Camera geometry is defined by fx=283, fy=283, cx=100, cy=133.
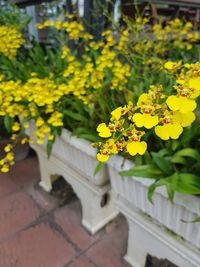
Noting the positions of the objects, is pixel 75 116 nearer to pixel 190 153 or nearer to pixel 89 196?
pixel 89 196

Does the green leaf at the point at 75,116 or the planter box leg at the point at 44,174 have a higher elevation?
the green leaf at the point at 75,116

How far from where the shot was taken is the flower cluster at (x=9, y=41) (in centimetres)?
147

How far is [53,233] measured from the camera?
1436mm

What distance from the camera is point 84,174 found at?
1320 millimetres

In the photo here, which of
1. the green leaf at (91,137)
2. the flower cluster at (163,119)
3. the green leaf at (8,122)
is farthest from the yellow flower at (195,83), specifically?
the green leaf at (8,122)

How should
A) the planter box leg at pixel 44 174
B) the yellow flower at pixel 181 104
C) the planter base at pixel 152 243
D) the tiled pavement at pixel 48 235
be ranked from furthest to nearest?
the planter box leg at pixel 44 174 → the tiled pavement at pixel 48 235 → the planter base at pixel 152 243 → the yellow flower at pixel 181 104

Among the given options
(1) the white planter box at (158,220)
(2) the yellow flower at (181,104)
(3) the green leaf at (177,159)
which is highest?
(2) the yellow flower at (181,104)

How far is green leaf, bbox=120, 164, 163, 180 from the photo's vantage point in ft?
2.89

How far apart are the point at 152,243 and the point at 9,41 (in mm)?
1201

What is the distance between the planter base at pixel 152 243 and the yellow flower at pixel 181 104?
0.67 metres

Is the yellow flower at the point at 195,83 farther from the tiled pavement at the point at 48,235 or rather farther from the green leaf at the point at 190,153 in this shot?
the tiled pavement at the point at 48,235

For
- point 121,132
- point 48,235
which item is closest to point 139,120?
point 121,132

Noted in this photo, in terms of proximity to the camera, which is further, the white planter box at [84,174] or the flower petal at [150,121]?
the white planter box at [84,174]

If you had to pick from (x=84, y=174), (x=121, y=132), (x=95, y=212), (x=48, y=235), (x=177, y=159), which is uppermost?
(x=121, y=132)
